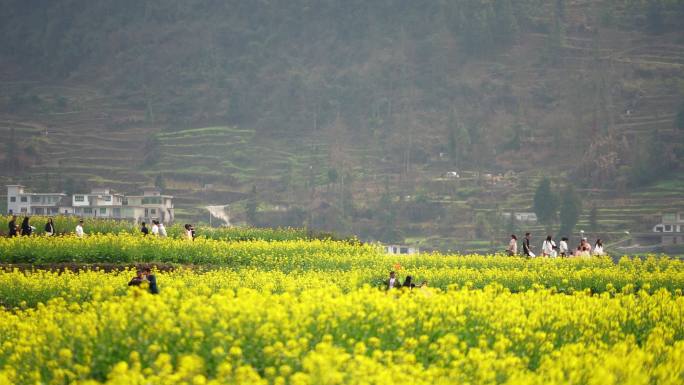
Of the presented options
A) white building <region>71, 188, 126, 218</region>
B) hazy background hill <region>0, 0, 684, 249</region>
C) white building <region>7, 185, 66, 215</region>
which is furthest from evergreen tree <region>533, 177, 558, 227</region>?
white building <region>7, 185, 66, 215</region>

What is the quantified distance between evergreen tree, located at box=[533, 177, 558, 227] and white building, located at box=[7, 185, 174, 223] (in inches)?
1685

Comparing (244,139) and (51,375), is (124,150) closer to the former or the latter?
(244,139)

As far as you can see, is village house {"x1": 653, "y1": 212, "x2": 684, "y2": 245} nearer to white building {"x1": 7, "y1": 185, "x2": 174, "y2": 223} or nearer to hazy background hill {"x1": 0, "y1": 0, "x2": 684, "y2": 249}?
hazy background hill {"x1": 0, "y1": 0, "x2": 684, "y2": 249}

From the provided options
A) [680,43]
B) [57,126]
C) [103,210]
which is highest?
[680,43]

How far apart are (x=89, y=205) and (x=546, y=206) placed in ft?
167

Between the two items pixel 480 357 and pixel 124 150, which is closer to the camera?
pixel 480 357

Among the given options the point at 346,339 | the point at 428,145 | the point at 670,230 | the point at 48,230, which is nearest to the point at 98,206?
the point at 670,230

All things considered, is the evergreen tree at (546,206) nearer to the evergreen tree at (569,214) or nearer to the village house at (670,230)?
the evergreen tree at (569,214)

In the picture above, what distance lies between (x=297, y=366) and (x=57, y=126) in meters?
169

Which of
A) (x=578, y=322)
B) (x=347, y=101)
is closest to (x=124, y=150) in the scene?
(x=347, y=101)

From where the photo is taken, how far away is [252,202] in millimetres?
142750

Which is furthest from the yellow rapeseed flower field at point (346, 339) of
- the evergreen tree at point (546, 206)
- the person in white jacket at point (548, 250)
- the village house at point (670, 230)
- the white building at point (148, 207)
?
the evergreen tree at point (546, 206)

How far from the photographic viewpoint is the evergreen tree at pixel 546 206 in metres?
127

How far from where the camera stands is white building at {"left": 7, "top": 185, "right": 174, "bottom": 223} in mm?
110625
